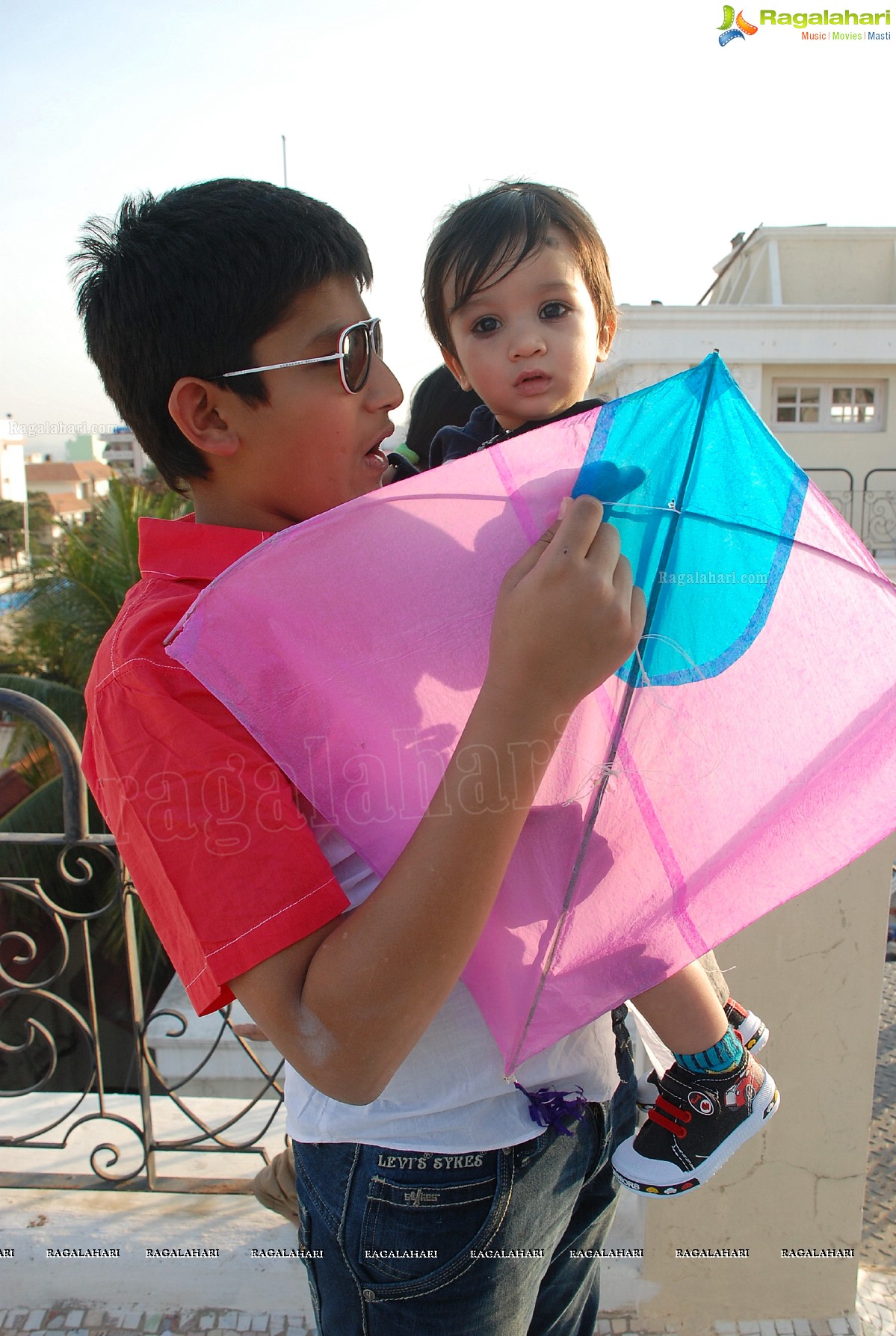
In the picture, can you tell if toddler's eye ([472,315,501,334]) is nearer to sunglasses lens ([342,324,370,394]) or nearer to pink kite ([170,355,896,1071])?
sunglasses lens ([342,324,370,394])

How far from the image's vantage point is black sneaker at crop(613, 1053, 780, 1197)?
1.28m

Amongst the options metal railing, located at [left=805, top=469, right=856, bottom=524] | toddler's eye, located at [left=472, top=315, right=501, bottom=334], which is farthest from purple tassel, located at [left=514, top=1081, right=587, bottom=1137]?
metal railing, located at [left=805, top=469, right=856, bottom=524]

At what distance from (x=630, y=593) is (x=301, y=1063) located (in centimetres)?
60

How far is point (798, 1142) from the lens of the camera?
6.96 ft

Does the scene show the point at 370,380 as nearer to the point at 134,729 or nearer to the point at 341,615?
the point at 341,615

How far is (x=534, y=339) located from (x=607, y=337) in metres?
0.37

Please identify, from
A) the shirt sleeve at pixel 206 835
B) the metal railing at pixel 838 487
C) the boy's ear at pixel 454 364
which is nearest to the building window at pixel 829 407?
the metal railing at pixel 838 487

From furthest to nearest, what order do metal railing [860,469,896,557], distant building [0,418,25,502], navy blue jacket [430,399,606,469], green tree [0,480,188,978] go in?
distant building [0,418,25,502] < metal railing [860,469,896,557] < green tree [0,480,188,978] < navy blue jacket [430,399,606,469]

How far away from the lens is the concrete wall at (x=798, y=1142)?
6.70ft

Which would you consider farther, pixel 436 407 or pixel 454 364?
pixel 436 407

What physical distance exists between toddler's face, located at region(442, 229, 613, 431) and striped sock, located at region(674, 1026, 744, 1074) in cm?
116

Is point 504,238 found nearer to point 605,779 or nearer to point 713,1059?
point 605,779

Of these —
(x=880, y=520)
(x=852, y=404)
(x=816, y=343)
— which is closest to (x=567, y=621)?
(x=880, y=520)

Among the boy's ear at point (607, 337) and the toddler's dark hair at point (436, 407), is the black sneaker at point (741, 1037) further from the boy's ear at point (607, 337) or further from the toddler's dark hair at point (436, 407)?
the toddler's dark hair at point (436, 407)
